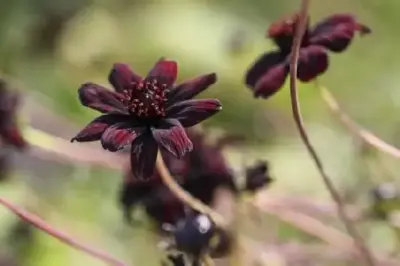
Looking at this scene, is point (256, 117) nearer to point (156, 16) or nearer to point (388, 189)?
point (156, 16)

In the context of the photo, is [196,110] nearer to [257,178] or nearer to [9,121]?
[257,178]

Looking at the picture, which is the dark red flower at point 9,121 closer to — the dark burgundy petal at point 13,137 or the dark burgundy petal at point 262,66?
the dark burgundy petal at point 13,137

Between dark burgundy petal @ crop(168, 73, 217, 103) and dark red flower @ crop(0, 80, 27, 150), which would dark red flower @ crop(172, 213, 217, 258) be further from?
dark red flower @ crop(0, 80, 27, 150)

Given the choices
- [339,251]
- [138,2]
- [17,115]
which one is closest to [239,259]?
[339,251]

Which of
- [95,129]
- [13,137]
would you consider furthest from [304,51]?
[13,137]

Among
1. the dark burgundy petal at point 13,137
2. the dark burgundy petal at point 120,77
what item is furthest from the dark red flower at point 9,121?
the dark burgundy petal at point 120,77

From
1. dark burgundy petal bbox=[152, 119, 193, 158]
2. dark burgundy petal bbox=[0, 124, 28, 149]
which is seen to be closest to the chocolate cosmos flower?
dark burgundy petal bbox=[152, 119, 193, 158]
